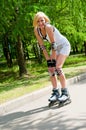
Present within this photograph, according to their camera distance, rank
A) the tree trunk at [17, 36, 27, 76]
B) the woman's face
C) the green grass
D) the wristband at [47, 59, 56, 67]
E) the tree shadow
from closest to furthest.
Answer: the tree shadow, the woman's face, the wristband at [47, 59, 56, 67], the green grass, the tree trunk at [17, 36, 27, 76]

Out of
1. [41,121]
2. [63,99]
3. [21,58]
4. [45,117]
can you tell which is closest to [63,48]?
[63,99]

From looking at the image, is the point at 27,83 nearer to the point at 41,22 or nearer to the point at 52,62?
the point at 52,62

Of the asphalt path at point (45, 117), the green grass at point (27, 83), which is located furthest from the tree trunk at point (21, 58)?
the asphalt path at point (45, 117)

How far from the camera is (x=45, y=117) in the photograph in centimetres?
687

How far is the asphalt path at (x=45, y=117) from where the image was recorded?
243 inches

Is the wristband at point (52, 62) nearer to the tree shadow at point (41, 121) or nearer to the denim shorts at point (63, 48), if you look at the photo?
the denim shorts at point (63, 48)

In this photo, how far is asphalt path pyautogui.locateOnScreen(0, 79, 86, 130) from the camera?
616 cm

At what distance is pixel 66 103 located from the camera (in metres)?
7.78

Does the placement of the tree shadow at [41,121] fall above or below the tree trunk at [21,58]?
above

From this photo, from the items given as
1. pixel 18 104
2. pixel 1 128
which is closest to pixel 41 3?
pixel 18 104

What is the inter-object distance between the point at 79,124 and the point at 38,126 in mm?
726

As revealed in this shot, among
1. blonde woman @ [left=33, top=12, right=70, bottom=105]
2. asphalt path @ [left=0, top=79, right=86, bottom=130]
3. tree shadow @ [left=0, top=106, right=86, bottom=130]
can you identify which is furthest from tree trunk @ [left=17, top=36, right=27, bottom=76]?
tree shadow @ [left=0, top=106, right=86, bottom=130]

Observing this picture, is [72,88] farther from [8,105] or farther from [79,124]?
[79,124]

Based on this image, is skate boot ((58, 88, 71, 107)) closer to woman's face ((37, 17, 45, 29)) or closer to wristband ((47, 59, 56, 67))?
wristband ((47, 59, 56, 67))
